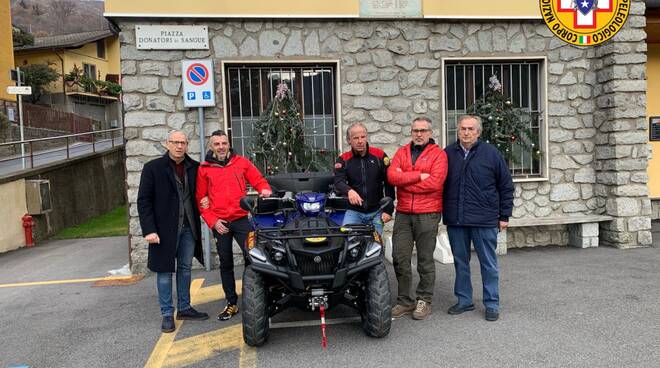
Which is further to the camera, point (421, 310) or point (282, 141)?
point (282, 141)

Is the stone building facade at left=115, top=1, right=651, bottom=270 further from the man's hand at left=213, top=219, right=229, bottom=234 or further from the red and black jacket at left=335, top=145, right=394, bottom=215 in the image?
the man's hand at left=213, top=219, right=229, bottom=234

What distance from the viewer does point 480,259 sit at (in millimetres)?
4512

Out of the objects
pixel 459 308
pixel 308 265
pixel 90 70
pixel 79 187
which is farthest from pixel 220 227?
pixel 90 70

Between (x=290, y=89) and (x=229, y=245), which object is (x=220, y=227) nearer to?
(x=229, y=245)

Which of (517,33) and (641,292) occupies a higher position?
(517,33)

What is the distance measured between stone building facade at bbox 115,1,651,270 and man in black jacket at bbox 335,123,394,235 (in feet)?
7.00

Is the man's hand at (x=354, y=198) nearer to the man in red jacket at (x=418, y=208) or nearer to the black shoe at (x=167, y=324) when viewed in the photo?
the man in red jacket at (x=418, y=208)

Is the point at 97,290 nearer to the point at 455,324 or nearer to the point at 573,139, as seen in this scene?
the point at 455,324

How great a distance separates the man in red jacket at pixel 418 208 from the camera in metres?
4.39

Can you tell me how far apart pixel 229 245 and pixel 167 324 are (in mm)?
878

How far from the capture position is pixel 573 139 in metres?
7.21

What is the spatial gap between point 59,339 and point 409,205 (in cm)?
331

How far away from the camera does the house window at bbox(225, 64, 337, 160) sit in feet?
22.3

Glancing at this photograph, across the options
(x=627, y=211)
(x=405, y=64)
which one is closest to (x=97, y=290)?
(x=405, y=64)
